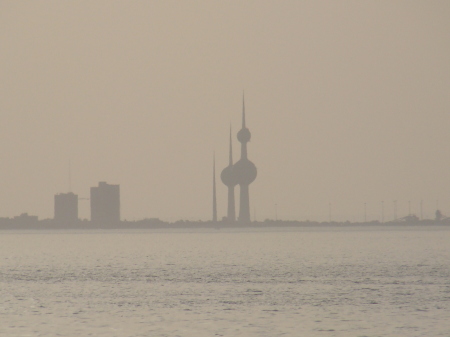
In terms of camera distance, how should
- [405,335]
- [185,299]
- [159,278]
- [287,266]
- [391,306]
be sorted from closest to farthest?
[405,335] → [391,306] → [185,299] → [159,278] → [287,266]

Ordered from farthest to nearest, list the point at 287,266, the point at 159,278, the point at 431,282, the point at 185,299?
the point at 287,266 → the point at 159,278 → the point at 431,282 → the point at 185,299

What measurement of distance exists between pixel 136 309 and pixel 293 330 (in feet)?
62.1

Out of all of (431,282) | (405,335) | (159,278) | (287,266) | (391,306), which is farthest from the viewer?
(287,266)

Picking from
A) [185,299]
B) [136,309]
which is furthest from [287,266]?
[136,309]

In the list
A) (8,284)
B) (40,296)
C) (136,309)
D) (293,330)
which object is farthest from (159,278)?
(293,330)

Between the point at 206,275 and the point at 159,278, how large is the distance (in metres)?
8.30

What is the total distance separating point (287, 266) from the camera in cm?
14800

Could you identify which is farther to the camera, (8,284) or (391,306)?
(8,284)

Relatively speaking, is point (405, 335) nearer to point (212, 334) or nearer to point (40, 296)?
point (212, 334)

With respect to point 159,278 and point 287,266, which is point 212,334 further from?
point 287,266

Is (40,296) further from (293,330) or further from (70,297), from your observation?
(293,330)

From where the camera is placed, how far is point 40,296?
90188 millimetres

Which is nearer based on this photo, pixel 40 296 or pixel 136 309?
pixel 136 309

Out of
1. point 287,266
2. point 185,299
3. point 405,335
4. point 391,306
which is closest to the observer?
point 405,335
